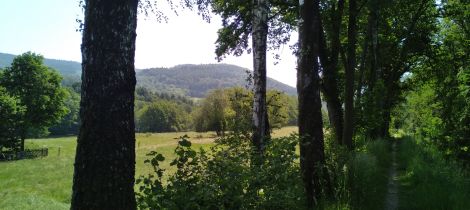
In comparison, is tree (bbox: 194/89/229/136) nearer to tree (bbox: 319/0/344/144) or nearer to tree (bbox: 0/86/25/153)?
tree (bbox: 0/86/25/153)

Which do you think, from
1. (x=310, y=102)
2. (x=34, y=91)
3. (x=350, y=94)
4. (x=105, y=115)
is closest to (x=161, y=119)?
(x=34, y=91)

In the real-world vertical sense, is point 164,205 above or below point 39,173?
above

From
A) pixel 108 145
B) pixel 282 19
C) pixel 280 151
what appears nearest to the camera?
pixel 108 145

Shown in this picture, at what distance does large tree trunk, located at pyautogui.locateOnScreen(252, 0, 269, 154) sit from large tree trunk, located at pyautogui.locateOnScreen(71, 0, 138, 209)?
561cm

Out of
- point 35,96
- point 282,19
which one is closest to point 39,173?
point 35,96

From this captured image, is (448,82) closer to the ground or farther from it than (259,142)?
farther from it

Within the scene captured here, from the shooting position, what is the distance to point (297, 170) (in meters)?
7.82

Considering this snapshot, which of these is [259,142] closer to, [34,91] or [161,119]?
[34,91]

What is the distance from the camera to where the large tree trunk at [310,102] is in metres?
7.93

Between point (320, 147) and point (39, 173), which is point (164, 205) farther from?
point (39, 173)

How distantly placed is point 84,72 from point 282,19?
1547 centimetres

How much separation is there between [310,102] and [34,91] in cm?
5717

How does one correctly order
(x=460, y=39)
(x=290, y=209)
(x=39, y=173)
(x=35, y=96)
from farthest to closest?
(x=35, y=96), (x=39, y=173), (x=460, y=39), (x=290, y=209)

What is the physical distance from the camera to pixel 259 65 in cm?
1009
